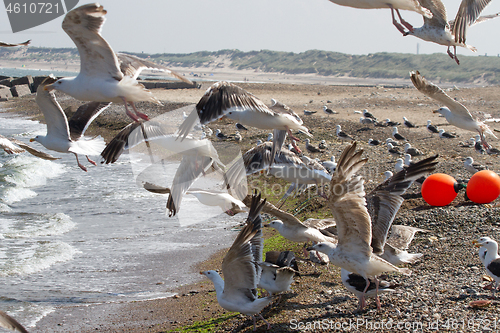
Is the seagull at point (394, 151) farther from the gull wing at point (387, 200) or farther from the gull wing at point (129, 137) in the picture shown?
the gull wing at point (129, 137)

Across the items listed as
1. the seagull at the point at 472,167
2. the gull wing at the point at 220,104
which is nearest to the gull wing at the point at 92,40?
the gull wing at the point at 220,104

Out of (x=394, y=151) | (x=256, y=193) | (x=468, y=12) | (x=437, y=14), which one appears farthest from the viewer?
(x=394, y=151)

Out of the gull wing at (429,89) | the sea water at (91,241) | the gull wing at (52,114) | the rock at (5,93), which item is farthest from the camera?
the rock at (5,93)

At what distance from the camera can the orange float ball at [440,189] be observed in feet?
27.1

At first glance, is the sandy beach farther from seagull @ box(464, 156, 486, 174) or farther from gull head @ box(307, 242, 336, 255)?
gull head @ box(307, 242, 336, 255)

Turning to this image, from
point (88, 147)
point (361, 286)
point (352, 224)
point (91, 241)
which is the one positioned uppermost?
point (88, 147)

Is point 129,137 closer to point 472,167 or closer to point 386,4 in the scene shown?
point 386,4

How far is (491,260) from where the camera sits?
213 inches

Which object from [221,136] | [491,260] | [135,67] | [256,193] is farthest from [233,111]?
[221,136]

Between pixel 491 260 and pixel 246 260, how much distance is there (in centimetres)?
295

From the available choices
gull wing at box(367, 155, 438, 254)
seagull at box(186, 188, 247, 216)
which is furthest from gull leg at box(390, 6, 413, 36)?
seagull at box(186, 188, 247, 216)

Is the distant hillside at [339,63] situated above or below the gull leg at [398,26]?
above

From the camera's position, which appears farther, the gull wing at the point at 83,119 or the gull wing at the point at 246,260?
the gull wing at the point at 83,119

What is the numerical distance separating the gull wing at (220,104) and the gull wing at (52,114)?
5.78 ft
